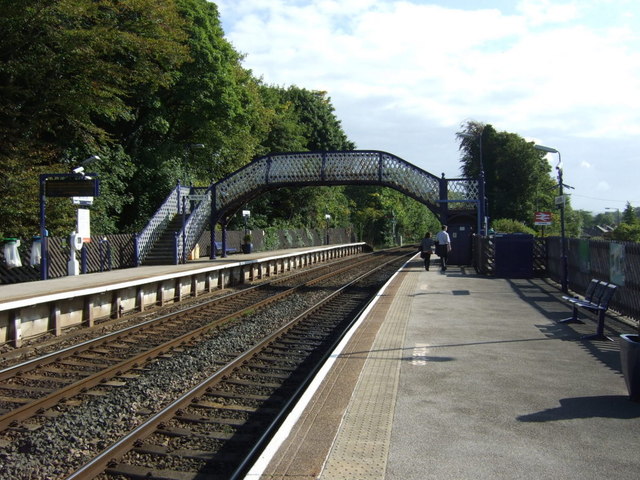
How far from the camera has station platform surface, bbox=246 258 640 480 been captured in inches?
171

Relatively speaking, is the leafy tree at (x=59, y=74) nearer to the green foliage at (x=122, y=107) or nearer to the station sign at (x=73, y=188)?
the green foliage at (x=122, y=107)

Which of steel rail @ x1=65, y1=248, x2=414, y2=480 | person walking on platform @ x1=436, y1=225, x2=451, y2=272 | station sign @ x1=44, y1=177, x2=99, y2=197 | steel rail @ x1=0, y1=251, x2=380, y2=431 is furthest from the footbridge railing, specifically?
steel rail @ x1=65, y1=248, x2=414, y2=480

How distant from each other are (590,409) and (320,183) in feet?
65.5

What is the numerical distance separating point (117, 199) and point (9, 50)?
26.0 ft

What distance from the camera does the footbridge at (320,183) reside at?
24156 mm

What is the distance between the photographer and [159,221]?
24500 mm

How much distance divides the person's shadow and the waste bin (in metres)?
13.9

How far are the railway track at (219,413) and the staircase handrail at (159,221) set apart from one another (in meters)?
11.8

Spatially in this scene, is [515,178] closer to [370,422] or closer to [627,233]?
[627,233]

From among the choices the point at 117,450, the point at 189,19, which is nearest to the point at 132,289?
the point at 117,450

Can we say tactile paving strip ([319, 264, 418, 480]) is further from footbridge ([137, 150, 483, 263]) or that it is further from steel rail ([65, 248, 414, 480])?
footbridge ([137, 150, 483, 263])

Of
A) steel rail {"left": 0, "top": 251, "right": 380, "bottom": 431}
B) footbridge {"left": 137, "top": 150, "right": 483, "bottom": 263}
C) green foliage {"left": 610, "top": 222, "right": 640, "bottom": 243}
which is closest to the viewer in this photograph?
steel rail {"left": 0, "top": 251, "right": 380, "bottom": 431}

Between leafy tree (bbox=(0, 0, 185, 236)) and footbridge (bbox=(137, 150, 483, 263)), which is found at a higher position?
leafy tree (bbox=(0, 0, 185, 236))

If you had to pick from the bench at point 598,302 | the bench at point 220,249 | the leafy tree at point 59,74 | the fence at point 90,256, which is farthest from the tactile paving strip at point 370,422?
the bench at point 220,249
